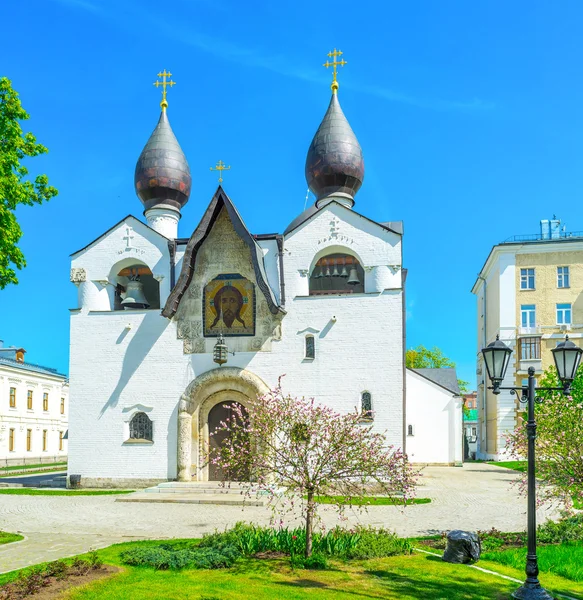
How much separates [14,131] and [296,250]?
932 centimetres

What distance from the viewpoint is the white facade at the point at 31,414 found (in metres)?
36.9

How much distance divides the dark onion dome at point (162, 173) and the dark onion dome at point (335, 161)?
4.45 metres

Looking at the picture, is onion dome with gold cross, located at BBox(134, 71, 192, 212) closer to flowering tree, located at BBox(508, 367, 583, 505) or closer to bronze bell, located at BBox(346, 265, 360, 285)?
bronze bell, located at BBox(346, 265, 360, 285)

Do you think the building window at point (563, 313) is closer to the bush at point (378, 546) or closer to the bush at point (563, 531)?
the bush at point (563, 531)

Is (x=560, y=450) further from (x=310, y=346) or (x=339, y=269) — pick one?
(x=339, y=269)

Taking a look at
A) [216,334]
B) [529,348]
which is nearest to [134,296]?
[216,334]

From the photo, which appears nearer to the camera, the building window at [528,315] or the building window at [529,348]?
the building window at [529,348]

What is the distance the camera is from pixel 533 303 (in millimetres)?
35031

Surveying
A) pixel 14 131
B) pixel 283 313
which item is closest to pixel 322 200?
pixel 283 313

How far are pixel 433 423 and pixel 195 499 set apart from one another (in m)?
16.3

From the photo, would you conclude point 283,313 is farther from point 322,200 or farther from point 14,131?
point 14,131

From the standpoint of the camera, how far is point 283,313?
1814cm

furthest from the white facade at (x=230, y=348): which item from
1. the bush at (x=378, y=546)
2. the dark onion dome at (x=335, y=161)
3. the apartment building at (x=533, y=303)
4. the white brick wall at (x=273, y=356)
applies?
the apartment building at (x=533, y=303)

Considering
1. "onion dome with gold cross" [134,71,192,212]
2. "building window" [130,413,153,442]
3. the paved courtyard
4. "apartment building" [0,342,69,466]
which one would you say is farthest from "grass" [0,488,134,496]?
"apartment building" [0,342,69,466]
